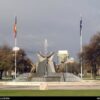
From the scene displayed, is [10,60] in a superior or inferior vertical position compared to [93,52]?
inferior

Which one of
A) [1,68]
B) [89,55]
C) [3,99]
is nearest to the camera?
[3,99]

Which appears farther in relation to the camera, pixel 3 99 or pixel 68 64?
pixel 68 64

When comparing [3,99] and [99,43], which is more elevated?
[99,43]

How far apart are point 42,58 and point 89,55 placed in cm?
1835

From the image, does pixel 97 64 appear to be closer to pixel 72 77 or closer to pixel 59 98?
pixel 72 77

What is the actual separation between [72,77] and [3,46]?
6131 centimetres

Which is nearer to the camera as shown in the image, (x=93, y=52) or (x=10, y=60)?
(x=93, y=52)

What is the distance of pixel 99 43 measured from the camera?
102m

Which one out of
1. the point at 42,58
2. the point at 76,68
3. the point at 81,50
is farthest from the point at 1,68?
the point at 76,68

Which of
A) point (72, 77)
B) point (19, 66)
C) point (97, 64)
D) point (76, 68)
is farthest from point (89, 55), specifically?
point (76, 68)

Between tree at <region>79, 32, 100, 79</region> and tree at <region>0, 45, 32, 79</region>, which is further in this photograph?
tree at <region>0, 45, 32, 79</region>

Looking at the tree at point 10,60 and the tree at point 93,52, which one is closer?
the tree at point 93,52

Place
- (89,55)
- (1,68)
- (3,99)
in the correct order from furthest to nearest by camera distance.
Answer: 1. (1,68)
2. (89,55)
3. (3,99)

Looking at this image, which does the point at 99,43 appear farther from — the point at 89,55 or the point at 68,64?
the point at 68,64
